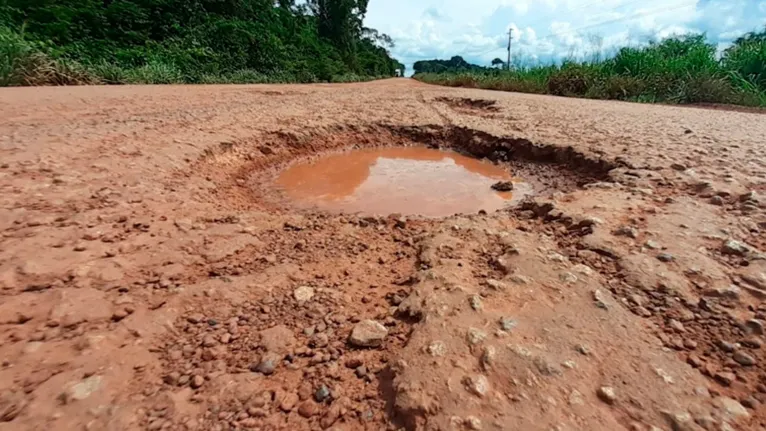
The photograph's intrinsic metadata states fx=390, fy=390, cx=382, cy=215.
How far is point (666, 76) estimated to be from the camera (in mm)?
8172

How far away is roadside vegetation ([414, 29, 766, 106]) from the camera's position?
299 inches

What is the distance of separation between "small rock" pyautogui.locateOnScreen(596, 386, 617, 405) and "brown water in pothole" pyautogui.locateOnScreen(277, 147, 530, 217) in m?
1.87

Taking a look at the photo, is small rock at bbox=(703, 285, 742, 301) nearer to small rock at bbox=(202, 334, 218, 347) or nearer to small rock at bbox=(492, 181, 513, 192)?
small rock at bbox=(202, 334, 218, 347)

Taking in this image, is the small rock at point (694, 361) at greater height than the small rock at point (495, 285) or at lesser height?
lesser

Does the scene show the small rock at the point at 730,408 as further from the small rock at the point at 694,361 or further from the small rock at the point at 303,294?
the small rock at the point at 303,294

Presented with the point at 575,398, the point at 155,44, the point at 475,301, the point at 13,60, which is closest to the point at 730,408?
the point at 575,398

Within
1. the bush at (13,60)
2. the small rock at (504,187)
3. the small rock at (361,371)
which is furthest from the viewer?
the bush at (13,60)

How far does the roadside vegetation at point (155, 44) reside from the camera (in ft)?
23.4

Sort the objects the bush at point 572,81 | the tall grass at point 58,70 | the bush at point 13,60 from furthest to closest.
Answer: the bush at point 572,81
the tall grass at point 58,70
the bush at point 13,60

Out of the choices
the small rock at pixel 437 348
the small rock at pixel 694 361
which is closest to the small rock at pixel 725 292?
the small rock at pixel 694 361

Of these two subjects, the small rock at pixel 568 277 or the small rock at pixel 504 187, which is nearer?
the small rock at pixel 568 277

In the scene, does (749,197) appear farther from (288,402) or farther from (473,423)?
(288,402)

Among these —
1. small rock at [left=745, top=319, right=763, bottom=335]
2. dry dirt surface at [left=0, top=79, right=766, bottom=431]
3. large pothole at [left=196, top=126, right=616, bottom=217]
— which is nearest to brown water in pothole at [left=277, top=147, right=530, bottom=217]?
large pothole at [left=196, top=126, right=616, bottom=217]

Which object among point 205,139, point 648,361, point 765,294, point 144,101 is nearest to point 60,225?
point 205,139
